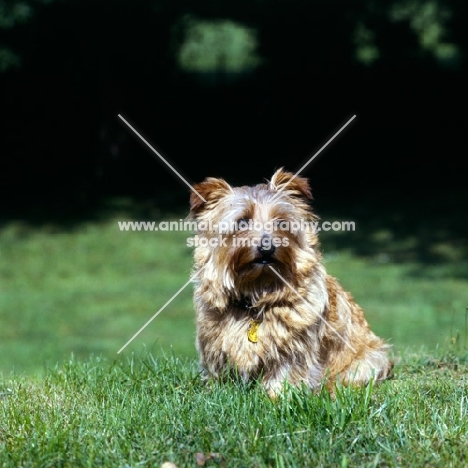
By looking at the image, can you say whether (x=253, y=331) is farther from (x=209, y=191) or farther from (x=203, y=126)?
(x=203, y=126)

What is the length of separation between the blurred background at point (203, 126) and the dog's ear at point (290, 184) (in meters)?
8.03

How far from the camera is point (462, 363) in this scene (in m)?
7.11

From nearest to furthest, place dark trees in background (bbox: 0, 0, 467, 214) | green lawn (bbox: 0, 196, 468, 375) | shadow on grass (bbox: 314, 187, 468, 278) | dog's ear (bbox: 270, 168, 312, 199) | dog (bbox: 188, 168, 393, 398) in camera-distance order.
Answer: dog (bbox: 188, 168, 393, 398)
dog's ear (bbox: 270, 168, 312, 199)
green lawn (bbox: 0, 196, 468, 375)
shadow on grass (bbox: 314, 187, 468, 278)
dark trees in background (bbox: 0, 0, 467, 214)

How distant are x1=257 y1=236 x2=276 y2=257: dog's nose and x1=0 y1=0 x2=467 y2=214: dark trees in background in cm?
1077

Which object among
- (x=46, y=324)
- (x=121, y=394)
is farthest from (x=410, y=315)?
(x=121, y=394)

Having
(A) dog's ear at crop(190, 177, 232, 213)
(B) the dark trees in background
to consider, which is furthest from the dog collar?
(B) the dark trees in background

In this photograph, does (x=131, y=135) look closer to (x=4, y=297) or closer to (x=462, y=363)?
(x=4, y=297)

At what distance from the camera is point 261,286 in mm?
5723

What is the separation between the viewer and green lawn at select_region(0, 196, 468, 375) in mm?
11812

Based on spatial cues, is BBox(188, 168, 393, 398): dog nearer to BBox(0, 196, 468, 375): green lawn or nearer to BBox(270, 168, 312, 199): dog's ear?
BBox(270, 168, 312, 199): dog's ear

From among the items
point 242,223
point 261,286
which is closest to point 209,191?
point 242,223

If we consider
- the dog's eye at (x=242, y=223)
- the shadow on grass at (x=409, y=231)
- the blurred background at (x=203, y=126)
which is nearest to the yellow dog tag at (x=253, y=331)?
the dog's eye at (x=242, y=223)

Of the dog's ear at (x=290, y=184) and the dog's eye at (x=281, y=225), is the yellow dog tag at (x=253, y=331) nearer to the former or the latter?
the dog's eye at (x=281, y=225)

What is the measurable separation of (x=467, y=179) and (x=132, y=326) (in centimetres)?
970
